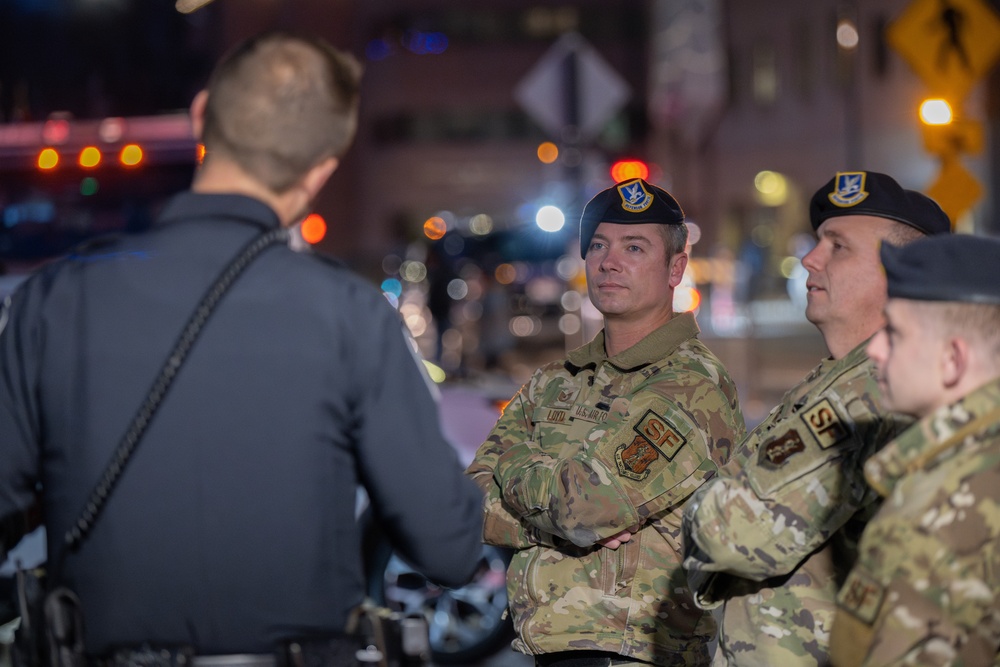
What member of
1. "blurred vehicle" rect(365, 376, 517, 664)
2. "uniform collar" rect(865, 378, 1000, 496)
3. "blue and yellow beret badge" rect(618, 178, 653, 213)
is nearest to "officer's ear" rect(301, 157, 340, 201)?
"uniform collar" rect(865, 378, 1000, 496)

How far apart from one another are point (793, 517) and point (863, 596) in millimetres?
602

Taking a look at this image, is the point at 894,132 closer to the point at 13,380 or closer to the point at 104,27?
the point at 104,27

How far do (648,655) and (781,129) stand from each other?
1718 inches

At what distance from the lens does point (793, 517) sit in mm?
2902

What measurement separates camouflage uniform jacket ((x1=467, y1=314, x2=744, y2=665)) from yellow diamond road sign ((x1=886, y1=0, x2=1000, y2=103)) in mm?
6786

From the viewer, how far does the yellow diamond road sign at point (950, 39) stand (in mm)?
9625

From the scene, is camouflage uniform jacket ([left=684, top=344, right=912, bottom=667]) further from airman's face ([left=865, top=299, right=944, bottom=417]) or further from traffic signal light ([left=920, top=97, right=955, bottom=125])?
traffic signal light ([left=920, top=97, right=955, bottom=125])

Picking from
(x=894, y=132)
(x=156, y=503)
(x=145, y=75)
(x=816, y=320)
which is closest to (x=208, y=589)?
(x=156, y=503)

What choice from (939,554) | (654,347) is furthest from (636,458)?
(939,554)

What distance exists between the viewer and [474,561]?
2600 mm

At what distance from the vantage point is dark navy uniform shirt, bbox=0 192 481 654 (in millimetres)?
2434

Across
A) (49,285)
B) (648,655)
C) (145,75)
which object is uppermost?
(145,75)

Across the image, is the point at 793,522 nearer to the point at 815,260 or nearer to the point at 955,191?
the point at 815,260

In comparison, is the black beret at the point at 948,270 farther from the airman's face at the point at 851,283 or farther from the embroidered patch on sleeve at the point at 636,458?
the embroidered patch on sleeve at the point at 636,458
